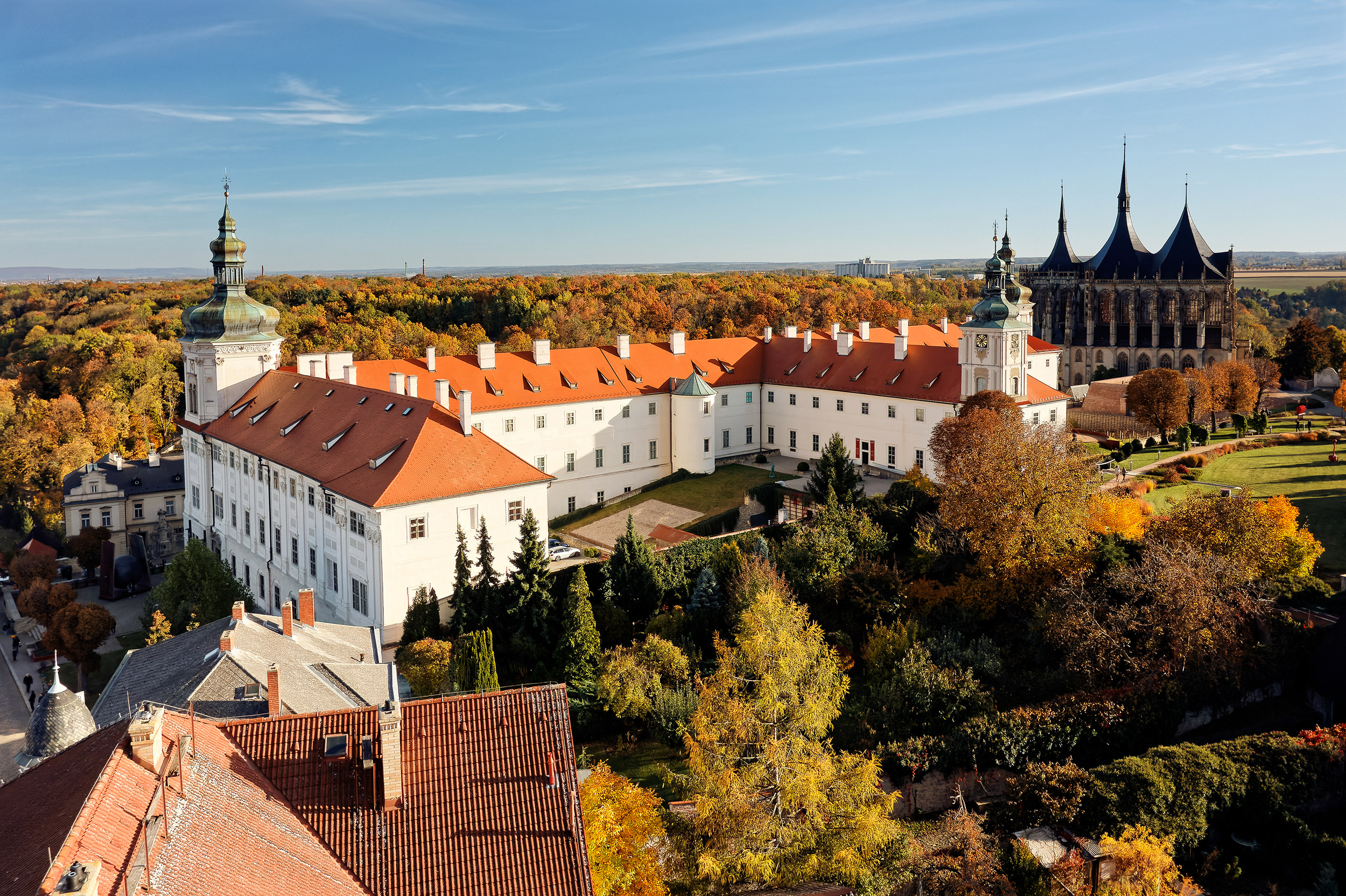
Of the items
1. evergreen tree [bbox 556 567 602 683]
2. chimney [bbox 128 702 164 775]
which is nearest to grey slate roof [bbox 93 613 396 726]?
evergreen tree [bbox 556 567 602 683]

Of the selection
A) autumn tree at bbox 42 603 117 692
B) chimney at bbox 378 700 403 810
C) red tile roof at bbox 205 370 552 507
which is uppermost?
red tile roof at bbox 205 370 552 507

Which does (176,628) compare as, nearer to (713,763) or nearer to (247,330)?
(247,330)

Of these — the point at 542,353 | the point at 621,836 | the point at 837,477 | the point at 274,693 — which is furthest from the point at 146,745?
the point at 542,353

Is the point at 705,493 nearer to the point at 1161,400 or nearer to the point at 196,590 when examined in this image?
the point at 196,590

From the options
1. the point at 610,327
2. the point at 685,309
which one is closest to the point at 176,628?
the point at 610,327

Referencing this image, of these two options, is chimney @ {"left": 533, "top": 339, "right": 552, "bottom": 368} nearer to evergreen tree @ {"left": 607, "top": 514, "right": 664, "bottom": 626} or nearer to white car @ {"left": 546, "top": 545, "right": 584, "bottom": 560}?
white car @ {"left": 546, "top": 545, "right": 584, "bottom": 560}

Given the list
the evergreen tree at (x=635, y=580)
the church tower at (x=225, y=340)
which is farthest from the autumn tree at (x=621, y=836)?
the church tower at (x=225, y=340)

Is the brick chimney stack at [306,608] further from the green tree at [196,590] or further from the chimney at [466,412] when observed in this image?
the green tree at [196,590]
